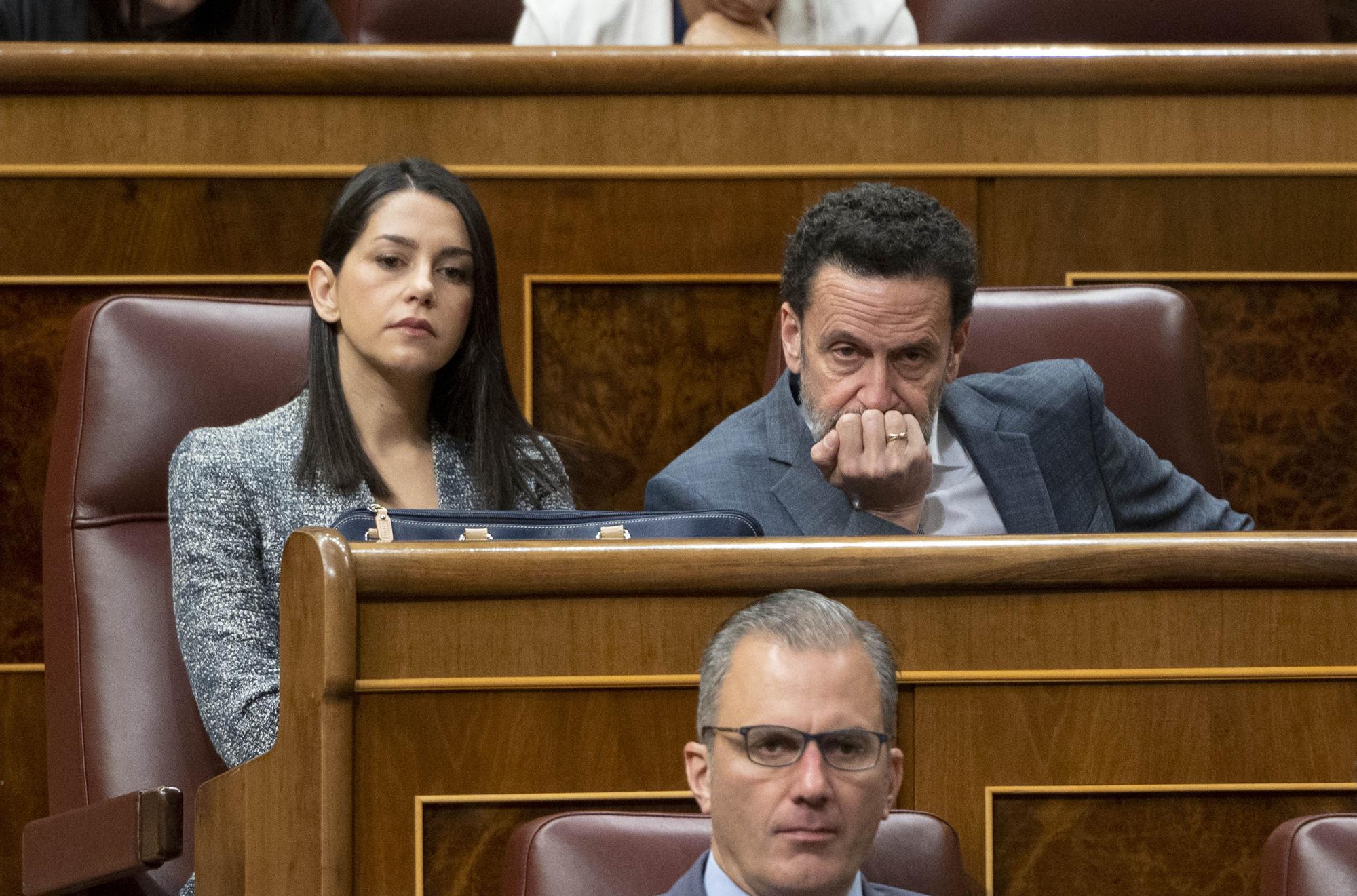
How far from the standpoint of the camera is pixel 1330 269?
38.5 inches

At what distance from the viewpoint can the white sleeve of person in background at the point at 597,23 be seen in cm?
111

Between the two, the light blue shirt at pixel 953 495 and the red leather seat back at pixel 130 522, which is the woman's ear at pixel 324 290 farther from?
Result: the light blue shirt at pixel 953 495

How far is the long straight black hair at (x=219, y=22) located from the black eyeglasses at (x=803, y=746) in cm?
68

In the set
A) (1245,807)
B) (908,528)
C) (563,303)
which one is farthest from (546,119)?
(1245,807)

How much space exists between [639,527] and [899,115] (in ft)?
1.26

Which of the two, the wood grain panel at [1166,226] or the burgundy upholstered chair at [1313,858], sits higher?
the wood grain panel at [1166,226]

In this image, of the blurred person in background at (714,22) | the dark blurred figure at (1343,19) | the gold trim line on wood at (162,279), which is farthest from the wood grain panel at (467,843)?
the dark blurred figure at (1343,19)

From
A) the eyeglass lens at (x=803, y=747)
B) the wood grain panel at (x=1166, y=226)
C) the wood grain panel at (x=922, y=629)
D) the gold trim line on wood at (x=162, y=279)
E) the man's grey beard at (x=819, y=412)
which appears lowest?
the eyeglass lens at (x=803, y=747)

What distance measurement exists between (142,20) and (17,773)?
0.43 m

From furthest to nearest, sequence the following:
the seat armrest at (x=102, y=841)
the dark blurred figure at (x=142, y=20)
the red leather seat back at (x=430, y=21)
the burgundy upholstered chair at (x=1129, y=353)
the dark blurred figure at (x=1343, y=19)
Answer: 1. the dark blurred figure at (x=1343, y=19)
2. the red leather seat back at (x=430, y=21)
3. the dark blurred figure at (x=142, y=20)
4. the burgundy upholstered chair at (x=1129, y=353)
5. the seat armrest at (x=102, y=841)

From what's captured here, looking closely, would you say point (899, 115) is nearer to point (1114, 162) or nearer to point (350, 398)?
point (1114, 162)

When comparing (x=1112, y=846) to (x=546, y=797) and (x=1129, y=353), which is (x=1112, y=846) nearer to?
(x=546, y=797)

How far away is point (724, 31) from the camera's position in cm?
111

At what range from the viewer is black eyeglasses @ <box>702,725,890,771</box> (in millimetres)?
511
